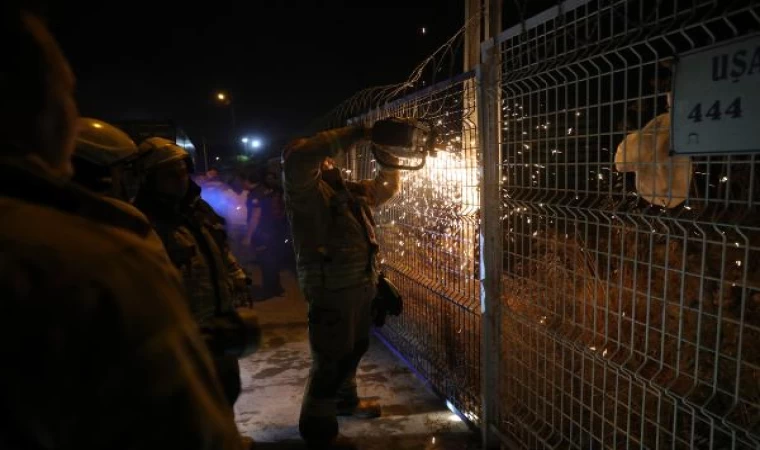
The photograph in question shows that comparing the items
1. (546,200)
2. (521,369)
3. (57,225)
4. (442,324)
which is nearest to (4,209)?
(57,225)

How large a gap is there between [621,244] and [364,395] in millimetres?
3002

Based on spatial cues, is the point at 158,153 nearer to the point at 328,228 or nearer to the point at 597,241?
the point at 328,228

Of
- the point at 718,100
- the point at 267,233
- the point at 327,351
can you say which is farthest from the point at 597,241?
the point at 267,233

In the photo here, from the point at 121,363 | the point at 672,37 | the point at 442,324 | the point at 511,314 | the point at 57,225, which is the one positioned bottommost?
the point at 442,324

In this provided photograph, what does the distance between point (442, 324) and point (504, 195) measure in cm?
160

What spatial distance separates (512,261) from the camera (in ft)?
9.97

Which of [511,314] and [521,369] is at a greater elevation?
[511,314]

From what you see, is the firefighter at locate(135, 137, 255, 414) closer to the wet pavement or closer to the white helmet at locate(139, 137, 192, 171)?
the white helmet at locate(139, 137, 192, 171)

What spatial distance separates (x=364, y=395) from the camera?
176 inches

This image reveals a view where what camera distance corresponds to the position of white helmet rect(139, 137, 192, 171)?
3117mm

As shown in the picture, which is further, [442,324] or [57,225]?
[442,324]

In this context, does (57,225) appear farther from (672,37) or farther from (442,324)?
(442,324)

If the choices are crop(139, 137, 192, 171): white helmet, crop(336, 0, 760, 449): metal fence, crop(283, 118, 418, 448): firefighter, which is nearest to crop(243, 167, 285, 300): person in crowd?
crop(283, 118, 418, 448): firefighter

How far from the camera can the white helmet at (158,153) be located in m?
3.12
